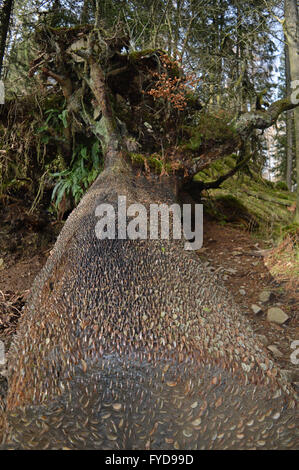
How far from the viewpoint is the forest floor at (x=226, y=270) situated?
124 inches

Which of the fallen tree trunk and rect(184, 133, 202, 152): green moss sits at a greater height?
rect(184, 133, 202, 152): green moss

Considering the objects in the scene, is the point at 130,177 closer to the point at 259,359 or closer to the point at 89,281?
the point at 89,281

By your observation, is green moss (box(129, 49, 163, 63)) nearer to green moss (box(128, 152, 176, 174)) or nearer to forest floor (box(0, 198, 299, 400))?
green moss (box(128, 152, 176, 174))

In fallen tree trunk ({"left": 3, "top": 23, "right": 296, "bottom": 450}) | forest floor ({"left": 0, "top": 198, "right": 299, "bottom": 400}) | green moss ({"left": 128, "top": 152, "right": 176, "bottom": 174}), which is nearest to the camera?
fallen tree trunk ({"left": 3, "top": 23, "right": 296, "bottom": 450})

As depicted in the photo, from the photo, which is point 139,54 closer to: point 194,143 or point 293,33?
point 194,143

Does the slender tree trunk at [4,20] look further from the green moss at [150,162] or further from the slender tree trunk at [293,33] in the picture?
the slender tree trunk at [293,33]

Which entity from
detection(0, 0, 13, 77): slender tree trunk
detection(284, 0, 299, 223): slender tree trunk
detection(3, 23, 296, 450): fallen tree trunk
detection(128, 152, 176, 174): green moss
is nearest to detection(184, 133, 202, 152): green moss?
detection(128, 152, 176, 174): green moss

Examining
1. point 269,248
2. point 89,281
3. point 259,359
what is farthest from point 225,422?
point 269,248

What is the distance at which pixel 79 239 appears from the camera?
2.45 meters

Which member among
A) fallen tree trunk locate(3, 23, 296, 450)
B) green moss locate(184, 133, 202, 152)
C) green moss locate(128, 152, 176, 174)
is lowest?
fallen tree trunk locate(3, 23, 296, 450)

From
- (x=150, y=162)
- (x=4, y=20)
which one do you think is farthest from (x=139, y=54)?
(x=4, y=20)

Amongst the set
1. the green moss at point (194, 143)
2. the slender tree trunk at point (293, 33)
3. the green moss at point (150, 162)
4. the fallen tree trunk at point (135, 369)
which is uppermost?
the slender tree trunk at point (293, 33)

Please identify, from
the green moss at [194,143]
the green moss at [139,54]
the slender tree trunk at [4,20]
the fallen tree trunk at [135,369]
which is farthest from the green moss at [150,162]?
the slender tree trunk at [4,20]

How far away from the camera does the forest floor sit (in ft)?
10.4
